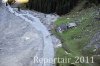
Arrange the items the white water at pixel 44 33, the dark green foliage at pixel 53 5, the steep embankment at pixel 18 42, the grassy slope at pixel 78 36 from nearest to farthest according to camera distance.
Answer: the grassy slope at pixel 78 36 < the steep embankment at pixel 18 42 < the white water at pixel 44 33 < the dark green foliage at pixel 53 5

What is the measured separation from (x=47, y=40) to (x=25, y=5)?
15.9 metres

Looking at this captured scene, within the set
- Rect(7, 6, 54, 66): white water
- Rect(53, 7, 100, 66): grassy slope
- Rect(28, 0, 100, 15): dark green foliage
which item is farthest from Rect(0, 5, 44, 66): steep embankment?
Rect(28, 0, 100, 15): dark green foliage

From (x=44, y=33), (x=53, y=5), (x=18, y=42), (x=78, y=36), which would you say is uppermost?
(x=53, y=5)

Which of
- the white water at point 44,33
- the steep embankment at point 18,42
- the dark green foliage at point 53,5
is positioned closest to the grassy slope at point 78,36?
the white water at point 44,33

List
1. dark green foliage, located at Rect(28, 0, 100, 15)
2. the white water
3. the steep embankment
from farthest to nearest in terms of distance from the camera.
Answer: dark green foliage, located at Rect(28, 0, 100, 15), the white water, the steep embankment

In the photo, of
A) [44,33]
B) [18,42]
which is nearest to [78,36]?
[44,33]

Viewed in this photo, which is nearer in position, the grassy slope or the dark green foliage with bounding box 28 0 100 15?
the grassy slope

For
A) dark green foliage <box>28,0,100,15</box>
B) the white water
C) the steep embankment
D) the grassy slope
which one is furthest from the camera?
dark green foliage <box>28,0,100,15</box>

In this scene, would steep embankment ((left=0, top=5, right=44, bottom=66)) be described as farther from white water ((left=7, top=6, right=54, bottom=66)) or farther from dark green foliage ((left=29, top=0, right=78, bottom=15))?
dark green foliage ((left=29, top=0, right=78, bottom=15))

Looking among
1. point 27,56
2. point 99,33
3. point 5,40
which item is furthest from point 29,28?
point 99,33

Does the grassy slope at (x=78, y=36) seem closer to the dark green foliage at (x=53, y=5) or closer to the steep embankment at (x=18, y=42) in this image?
the steep embankment at (x=18, y=42)

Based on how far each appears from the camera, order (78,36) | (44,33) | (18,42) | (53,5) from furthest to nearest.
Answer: (53,5) → (44,33) → (18,42) → (78,36)

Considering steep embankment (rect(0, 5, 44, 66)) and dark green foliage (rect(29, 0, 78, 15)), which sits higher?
dark green foliage (rect(29, 0, 78, 15))

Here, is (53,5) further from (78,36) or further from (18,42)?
(78,36)
